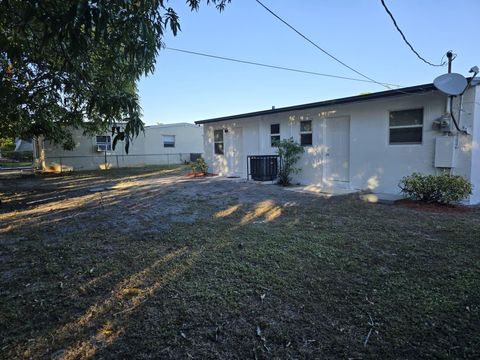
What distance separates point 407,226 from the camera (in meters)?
5.30

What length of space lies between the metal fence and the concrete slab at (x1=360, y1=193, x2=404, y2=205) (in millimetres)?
16995

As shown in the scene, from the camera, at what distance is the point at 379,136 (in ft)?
28.2

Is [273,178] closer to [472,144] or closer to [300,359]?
[472,144]

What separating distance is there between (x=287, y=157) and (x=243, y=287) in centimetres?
803

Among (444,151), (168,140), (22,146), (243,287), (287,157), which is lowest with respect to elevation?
(243,287)

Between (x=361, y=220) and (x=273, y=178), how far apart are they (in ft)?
20.1

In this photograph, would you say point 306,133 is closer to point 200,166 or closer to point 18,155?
point 200,166

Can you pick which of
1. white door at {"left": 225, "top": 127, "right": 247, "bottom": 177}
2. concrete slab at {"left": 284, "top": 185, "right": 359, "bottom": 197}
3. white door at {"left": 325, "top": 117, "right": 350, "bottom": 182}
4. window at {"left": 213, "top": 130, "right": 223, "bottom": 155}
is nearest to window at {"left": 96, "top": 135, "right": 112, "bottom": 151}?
window at {"left": 213, "top": 130, "right": 223, "bottom": 155}

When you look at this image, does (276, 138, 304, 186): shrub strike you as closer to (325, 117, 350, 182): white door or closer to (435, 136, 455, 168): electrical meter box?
(325, 117, 350, 182): white door

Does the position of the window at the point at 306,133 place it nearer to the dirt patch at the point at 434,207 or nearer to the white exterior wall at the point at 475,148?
the dirt patch at the point at 434,207

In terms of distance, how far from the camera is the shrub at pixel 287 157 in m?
10.5

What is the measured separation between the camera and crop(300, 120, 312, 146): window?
10.6 m

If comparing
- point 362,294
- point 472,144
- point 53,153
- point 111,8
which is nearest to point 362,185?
point 472,144

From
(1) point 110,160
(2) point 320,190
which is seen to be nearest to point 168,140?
(1) point 110,160
